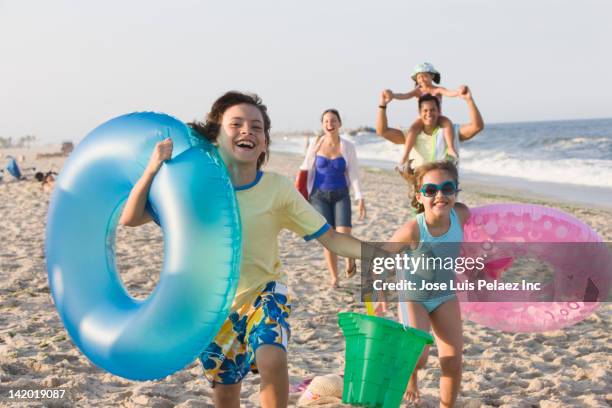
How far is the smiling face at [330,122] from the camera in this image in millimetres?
5703

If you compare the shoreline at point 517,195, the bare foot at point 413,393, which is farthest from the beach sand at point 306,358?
the shoreline at point 517,195

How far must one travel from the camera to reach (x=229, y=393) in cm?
253

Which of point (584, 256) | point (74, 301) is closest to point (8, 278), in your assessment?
point (74, 301)

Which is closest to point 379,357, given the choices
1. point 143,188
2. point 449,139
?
point 143,188

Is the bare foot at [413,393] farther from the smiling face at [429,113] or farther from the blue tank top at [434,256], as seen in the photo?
the smiling face at [429,113]

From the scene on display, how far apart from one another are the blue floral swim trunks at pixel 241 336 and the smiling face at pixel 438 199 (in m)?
0.96

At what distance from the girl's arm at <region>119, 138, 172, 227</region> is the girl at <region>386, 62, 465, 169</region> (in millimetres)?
2235

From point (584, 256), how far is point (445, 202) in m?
1.32

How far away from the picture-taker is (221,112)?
8.77ft

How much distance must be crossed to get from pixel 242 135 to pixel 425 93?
2.53m

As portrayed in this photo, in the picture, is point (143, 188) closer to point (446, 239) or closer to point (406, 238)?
point (406, 238)

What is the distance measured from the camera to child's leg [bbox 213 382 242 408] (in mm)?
2516

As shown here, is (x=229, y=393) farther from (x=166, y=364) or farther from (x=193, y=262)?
(x=193, y=262)

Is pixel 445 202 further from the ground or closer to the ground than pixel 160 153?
closer to the ground
